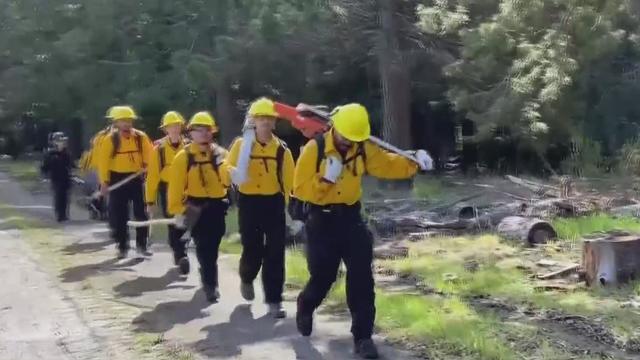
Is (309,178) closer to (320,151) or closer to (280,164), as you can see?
(320,151)

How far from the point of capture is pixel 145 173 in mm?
12219

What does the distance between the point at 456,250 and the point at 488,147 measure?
475 inches

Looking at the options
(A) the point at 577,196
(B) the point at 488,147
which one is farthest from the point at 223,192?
(B) the point at 488,147

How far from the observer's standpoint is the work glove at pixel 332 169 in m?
7.00

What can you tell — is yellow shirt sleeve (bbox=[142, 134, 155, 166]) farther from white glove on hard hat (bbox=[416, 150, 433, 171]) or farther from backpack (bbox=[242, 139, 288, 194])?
white glove on hard hat (bbox=[416, 150, 433, 171])

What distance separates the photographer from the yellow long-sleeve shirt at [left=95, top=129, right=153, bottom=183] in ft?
39.5

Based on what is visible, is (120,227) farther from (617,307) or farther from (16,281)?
(617,307)

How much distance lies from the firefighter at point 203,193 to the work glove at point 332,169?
8.10 feet

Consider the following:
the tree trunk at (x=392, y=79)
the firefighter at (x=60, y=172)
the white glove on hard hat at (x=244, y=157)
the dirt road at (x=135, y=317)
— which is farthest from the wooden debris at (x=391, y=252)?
the tree trunk at (x=392, y=79)

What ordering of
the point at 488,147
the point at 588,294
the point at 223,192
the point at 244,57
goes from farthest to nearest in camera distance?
the point at 488,147, the point at 244,57, the point at 223,192, the point at 588,294

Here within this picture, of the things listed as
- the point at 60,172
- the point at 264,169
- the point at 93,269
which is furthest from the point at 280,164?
the point at 60,172

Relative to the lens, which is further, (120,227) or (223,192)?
(120,227)

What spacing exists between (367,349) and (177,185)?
3006 millimetres

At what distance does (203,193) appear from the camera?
9461 mm
